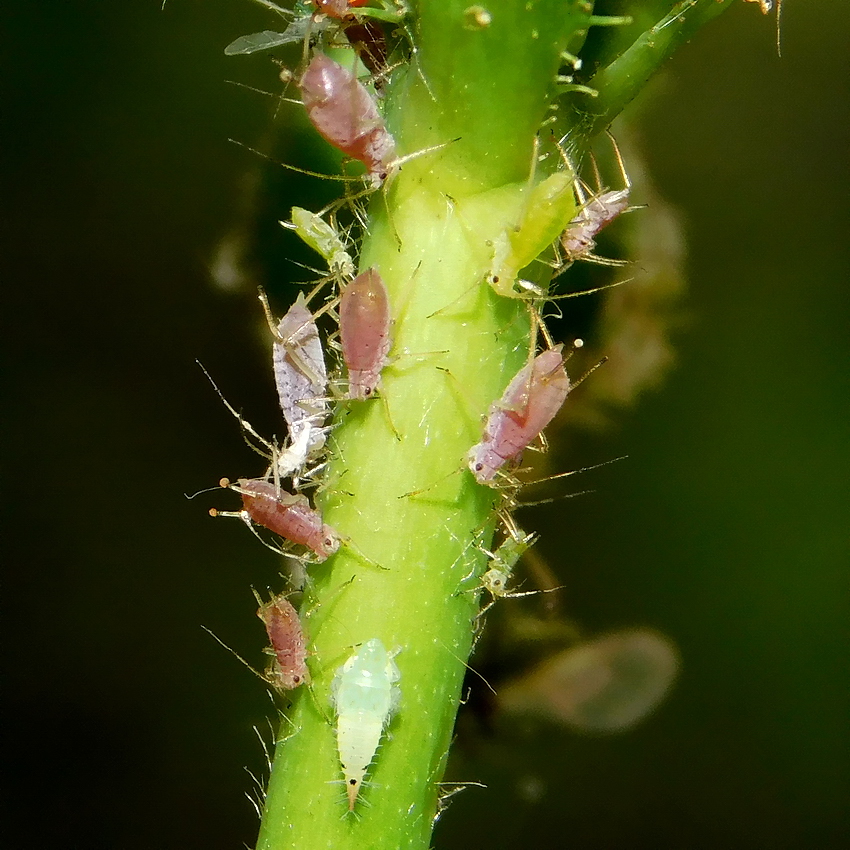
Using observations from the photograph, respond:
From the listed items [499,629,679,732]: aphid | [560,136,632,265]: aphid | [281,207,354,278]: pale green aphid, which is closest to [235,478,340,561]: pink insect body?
[281,207,354,278]: pale green aphid

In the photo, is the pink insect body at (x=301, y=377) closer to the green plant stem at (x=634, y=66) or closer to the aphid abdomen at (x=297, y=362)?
the aphid abdomen at (x=297, y=362)

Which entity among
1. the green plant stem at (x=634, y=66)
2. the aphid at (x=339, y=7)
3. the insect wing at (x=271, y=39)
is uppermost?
the aphid at (x=339, y=7)

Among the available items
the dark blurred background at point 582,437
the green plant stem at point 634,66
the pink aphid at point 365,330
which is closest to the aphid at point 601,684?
the dark blurred background at point 582,437

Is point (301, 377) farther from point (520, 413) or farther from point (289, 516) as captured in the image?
point (520, 413)

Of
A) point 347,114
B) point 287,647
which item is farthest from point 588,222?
point 287,647

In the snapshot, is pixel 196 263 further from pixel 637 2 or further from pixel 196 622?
pixel 637 2
